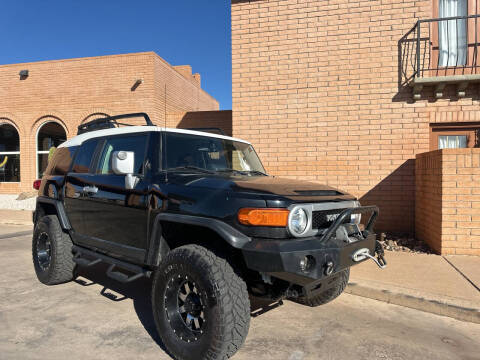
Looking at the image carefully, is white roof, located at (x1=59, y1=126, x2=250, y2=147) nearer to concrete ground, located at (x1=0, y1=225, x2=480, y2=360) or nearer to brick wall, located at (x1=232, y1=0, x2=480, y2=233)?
concrete ground, located at (x1=0, y1=225, x2=480, y2=360)

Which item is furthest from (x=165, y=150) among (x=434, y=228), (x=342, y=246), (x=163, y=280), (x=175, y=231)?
(x=434, y=228)

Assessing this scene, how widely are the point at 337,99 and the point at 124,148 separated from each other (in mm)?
4738

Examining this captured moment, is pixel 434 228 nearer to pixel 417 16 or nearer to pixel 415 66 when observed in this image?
pixel 415 66

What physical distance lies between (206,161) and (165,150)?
464mm

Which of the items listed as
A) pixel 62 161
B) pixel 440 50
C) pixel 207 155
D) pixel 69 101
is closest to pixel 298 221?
pixel 207 155

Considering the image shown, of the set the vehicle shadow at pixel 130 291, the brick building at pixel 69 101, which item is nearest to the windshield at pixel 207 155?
the vehicle shadow at pixel 130 291

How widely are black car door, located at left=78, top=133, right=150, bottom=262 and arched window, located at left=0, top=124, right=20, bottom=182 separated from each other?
46.0ft

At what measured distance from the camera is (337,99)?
23.2 ft

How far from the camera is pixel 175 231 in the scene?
3.07 m

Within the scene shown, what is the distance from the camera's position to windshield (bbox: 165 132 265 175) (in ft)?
11.1

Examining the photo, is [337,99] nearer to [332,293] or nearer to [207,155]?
[207,155]

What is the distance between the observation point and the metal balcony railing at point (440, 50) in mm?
6707

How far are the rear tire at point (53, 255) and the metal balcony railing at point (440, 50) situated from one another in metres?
6.34

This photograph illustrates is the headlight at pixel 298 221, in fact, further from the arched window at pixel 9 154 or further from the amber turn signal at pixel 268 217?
the arched window at pixel 9 154
